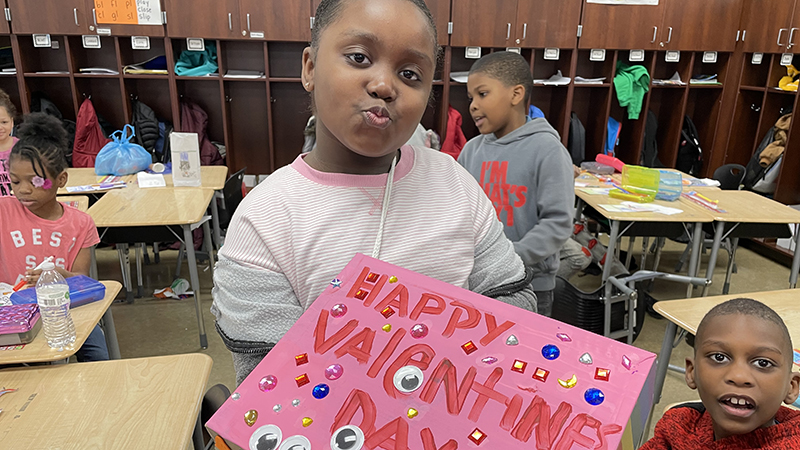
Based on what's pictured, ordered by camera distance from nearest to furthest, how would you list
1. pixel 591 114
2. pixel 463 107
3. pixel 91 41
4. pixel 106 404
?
pixel 106 404 → pixel 91 41 → pixel 463 107 → pixel 591 114

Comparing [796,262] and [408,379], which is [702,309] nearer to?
[408,379]

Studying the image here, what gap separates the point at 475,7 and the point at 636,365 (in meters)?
4.39

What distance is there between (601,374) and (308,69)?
0.49 meters

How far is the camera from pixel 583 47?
15.2 feet

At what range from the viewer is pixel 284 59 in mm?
4930

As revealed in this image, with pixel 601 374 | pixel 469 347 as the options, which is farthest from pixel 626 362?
pixel 469 347

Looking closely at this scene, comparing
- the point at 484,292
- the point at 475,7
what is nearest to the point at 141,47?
the point at 475,7

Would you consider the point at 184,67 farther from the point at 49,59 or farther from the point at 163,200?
the point at 163,200

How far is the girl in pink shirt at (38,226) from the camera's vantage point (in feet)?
6.56

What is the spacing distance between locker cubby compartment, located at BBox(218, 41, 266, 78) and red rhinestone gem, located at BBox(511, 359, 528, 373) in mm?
4690

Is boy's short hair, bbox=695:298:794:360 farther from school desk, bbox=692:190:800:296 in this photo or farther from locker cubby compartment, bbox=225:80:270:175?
locker cubby compartment, bbox=225:80:270:175

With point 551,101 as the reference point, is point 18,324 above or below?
below

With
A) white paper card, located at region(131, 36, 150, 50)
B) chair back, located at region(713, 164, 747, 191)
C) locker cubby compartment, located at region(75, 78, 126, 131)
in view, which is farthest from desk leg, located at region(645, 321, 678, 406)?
locker cubby compartment, located at region(75, 78, 126, 131)

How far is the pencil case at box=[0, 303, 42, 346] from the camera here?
149 centimetres
